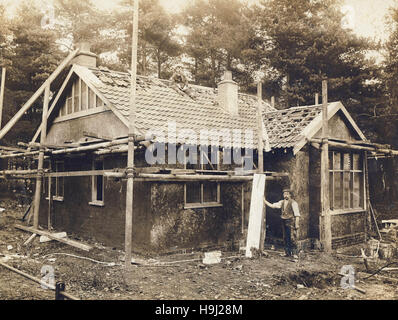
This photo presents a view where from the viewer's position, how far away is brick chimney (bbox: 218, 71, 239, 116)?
14305 millimetres

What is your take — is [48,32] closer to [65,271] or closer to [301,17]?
[301,17]

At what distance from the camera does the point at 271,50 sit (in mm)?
23156

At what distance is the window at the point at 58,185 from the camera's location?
14648 millimetres

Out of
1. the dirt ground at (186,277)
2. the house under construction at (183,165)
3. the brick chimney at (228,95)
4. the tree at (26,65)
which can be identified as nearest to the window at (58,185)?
the house under construction at (183,165)

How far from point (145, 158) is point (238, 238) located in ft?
13.8

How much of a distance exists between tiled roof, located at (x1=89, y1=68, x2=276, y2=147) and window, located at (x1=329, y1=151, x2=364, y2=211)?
10.3 ft

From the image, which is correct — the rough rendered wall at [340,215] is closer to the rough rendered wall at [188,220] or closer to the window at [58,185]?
the rough rendered wall at [188,220]

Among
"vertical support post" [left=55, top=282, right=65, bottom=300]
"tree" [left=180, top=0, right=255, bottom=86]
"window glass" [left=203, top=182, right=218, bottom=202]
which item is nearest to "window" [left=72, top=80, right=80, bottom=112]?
"window glass" [left=203, top=182, right=218, bottom=202]

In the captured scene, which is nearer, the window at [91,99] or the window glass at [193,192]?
the window glass at [193,192]

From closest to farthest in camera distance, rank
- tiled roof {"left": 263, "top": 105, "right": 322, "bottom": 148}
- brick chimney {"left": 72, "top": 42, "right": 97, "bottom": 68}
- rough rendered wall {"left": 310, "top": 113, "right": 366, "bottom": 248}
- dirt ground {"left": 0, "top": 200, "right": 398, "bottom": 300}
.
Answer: dirt ground {"left": 0, "top": 200, "right": 398, "bottom": 300} < tiled roof {"left": 263, "top": 105, "right": 322, "bottom": 148} < rough rendered wall {"left": 310, "top": 113, "right": 366, "bottom": 248} < brick chimney {"left": 72, "top": 42, "right": 97, "bottom": 68}

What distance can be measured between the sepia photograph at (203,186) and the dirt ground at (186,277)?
0.19 feet

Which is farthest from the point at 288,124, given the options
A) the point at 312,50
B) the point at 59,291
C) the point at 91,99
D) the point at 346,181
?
the point at 312,50

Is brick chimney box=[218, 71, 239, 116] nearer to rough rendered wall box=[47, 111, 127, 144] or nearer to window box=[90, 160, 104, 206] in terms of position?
rough rendered wall box=[47, 111, 127, 144]

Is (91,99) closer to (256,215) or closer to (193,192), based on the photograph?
(193,192)
